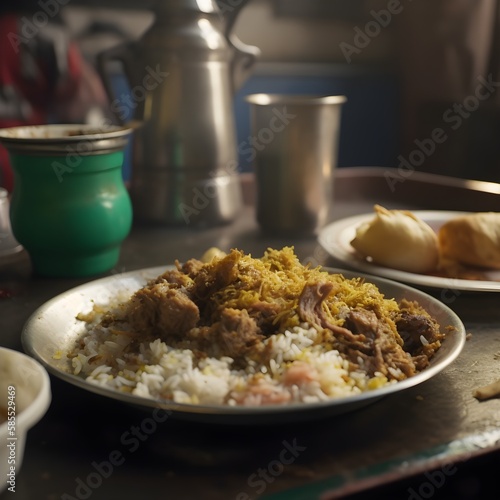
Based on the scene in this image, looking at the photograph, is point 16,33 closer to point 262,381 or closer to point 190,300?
point 190,300

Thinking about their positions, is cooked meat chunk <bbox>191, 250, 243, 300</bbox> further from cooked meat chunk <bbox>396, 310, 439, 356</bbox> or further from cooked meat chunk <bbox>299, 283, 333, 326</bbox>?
cooked meat chunk <bbox>396, 310, 439, 356</bbox>

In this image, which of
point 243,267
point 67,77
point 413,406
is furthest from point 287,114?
point 67,77

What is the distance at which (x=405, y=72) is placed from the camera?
4336 mm

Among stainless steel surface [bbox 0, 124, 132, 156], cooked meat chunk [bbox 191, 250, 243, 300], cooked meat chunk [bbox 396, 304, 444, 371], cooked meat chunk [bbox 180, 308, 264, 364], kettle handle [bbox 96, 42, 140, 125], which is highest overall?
kettle handle [bbox 96, 42, 140, 125]

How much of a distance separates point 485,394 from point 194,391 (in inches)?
17.3

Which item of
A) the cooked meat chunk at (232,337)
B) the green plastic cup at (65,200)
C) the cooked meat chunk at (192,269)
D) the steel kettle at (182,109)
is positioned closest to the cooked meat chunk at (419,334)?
the cooked meat chunk at (232,337)

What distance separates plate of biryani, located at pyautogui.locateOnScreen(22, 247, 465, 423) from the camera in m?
0.91

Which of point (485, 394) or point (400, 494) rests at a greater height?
point (485, 394)

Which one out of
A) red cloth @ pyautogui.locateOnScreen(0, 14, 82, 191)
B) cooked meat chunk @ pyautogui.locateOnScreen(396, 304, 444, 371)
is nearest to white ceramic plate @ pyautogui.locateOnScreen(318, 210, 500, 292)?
cooked meat chunk @ pyautogui.locateOnScreen(396, 304, 444, 371)

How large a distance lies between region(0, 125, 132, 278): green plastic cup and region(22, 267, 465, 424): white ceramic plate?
0.98 ft

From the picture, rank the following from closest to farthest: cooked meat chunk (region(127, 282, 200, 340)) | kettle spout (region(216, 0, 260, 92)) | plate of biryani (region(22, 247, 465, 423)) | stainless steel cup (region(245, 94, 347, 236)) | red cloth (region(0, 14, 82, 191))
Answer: plate of biryani (region(22, 247, 465, 423))
cooked meat chunk (region(127, 282, 200, 340))
stainless steel cup (region(245, 94, 347, 236))
kettle spout (region(216, 0, 260, 92))
red cloth (region(0, 14, 82, 191))

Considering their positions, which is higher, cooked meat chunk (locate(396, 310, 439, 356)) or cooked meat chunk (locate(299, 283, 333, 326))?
cooked meat chunk (locate(299, 283, 333, 326))

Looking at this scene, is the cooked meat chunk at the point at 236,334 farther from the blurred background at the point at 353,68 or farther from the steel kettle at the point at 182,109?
the blurred background at the point at 353,68

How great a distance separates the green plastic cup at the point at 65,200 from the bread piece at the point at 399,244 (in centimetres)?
64
